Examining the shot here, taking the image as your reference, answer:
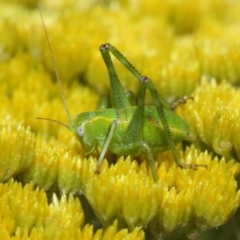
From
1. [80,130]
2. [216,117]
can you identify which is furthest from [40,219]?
[216,117]

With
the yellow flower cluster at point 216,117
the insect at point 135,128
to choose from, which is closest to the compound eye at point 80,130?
the insect at point 135,128

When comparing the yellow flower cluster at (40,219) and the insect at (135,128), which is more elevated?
the insect at (135,128)

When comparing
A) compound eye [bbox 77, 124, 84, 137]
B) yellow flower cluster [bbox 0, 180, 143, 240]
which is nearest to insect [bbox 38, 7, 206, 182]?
compound eye [bbox 77, 124, 84, 137]

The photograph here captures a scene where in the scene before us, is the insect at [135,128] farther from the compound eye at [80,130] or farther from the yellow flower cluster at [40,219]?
the yellow flower cluster at [40,219]

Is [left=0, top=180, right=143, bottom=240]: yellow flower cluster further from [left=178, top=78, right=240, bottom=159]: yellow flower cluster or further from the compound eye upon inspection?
[left=178, top=78, right=240, bottom=159]: yellow flower cluster

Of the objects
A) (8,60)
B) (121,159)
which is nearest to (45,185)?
(121,159)

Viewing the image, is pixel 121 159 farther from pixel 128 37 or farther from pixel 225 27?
pixel 225 27

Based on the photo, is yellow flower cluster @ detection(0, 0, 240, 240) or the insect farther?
the insect
